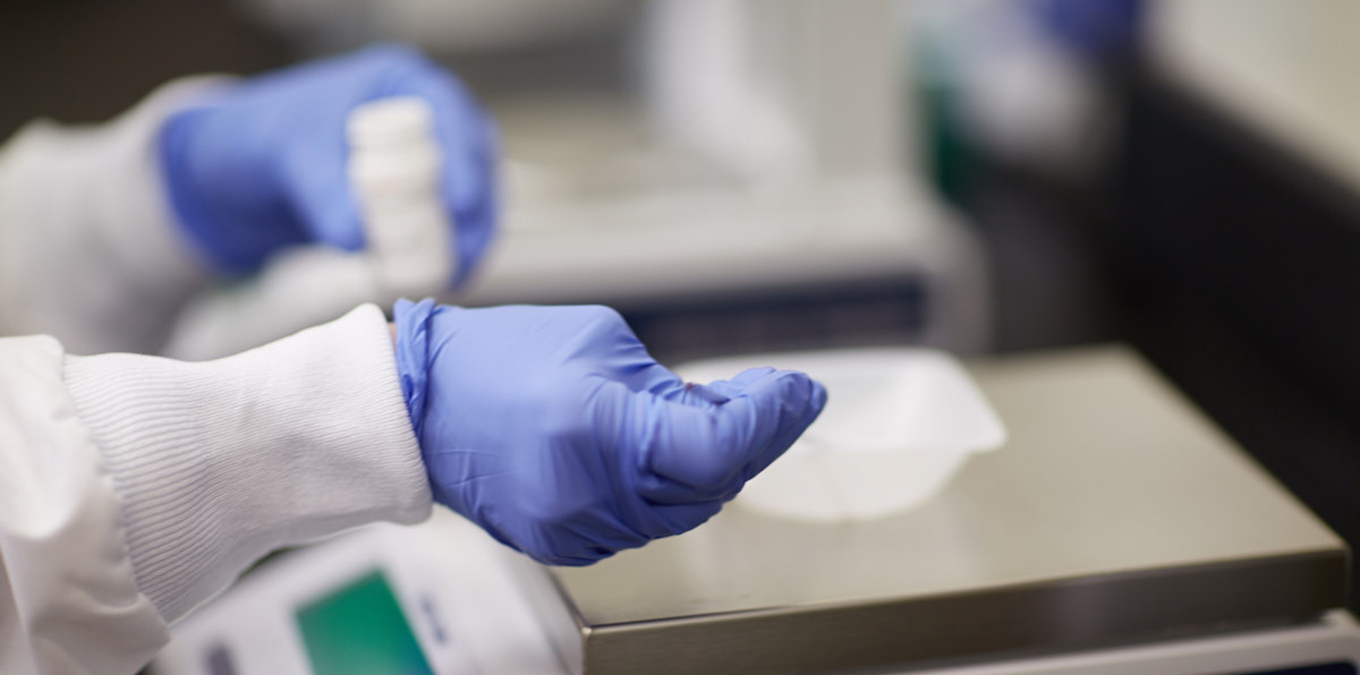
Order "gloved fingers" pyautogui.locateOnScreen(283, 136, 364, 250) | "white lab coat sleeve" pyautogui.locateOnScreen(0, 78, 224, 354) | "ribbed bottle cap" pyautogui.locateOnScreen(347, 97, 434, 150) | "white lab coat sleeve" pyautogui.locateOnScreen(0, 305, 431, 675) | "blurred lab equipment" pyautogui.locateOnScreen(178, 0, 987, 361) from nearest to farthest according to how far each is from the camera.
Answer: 1. "white lab coat sleeve" pyautogui.locateOnScreen(0, 305, 431, 675)
2. "ribbed bottle cap" pyautogui.locateOnScreen(347, 97, 434, 150)
3. "gloved fingers" pyautogui.locateOnScreen(283, 136, 364, 250)
4. "white lab coat sleeve" pyautogui.locateOnScreen(0, 78, 224, 354)
5. "blurred lab equipment" pyautogui.locateOnScreen(178, 0, 987, 361)

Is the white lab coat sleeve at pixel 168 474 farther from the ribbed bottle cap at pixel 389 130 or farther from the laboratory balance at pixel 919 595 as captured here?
the ribbed bottle cap at pixel 389 130

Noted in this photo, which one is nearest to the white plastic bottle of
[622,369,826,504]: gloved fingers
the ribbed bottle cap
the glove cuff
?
the ribbed bottle cap

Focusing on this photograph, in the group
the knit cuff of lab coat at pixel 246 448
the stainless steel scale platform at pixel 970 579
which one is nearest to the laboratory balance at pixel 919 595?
the stainless steel scale platform at pixel 970 579

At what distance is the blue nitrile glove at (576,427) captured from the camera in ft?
1.85

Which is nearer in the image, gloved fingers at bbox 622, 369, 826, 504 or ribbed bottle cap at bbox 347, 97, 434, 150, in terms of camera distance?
gloved fingers at bbox 622, 369, 826, 504

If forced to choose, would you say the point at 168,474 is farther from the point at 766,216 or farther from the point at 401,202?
the point at 766,216

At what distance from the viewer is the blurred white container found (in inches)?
26.2

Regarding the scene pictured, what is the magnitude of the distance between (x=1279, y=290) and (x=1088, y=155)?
902mm

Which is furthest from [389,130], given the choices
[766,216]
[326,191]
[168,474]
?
[766,216]

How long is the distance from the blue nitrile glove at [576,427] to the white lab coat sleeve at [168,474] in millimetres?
28

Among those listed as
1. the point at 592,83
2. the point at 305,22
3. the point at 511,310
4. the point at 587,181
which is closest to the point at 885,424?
the point at 511,310

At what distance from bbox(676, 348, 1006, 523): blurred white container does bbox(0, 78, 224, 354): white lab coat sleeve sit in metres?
0.73

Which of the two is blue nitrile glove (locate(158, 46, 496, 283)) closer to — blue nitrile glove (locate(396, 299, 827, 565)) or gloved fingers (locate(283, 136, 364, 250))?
gloved fingers (locate(283, 136, 364, 250))

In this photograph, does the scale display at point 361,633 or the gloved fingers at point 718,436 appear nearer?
the gloved fingers at point 718,436
